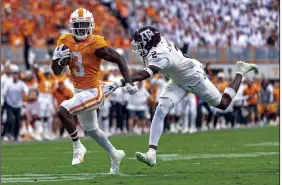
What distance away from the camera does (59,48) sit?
420 inches

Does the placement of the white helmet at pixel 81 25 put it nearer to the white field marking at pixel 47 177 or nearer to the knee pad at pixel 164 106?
the knee pad at pixel 164 106

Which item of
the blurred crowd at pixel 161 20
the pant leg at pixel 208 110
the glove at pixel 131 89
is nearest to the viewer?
the glove at pixel 131 89

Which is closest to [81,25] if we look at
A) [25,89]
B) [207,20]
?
[25,89]

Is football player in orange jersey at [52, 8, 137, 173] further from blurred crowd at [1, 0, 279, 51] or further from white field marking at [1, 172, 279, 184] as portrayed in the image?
blurred crowd at [1, 0, 279, 51]

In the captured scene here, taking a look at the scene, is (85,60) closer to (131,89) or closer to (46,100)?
(131,89)

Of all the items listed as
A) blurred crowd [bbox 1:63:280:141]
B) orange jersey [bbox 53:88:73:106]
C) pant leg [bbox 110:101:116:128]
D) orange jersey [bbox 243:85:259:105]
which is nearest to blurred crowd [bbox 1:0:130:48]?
blurred crowd [bbox 1:63:280:141]

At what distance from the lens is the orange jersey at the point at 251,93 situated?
88.7ft

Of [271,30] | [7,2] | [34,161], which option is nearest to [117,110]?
[7,2]

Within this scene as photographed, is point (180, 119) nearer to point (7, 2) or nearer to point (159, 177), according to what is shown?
point (7, 2)

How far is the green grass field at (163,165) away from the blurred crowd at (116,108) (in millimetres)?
2479

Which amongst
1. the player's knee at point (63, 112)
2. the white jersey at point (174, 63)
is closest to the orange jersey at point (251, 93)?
the white jersey at point (174, 63)

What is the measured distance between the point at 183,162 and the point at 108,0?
68.8ft

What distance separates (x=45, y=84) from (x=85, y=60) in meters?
10.3

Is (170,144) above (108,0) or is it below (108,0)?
below
